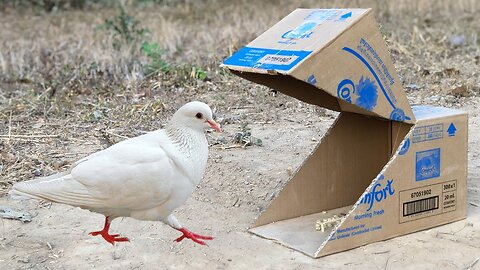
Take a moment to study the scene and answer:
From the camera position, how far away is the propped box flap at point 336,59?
3.36 meters

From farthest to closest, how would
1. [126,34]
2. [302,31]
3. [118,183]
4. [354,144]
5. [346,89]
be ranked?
[126,34]
[354,144]
[302,31]
[346,89]
[118,183]

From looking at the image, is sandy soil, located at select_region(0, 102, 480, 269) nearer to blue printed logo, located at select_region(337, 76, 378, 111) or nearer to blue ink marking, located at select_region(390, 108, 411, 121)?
blue ink marking, located at select_region(390, 108, 411, 121)

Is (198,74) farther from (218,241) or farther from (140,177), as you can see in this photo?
(140,177)

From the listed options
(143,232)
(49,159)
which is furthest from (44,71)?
(143,232)

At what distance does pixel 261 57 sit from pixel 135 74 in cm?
344

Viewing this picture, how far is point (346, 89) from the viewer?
11.4 feet

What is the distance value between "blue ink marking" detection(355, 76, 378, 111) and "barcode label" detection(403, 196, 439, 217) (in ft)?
1.86

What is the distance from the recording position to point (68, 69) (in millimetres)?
7039

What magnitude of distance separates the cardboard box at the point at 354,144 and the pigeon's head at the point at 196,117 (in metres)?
0.35

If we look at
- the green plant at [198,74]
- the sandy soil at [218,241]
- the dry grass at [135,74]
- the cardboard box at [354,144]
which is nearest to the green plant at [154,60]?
the dry grass at [135,74]

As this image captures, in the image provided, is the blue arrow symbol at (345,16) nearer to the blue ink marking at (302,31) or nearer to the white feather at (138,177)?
the blue ink marking at (302,31)

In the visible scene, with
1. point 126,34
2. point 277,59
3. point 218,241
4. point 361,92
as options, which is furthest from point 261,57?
point 126,34

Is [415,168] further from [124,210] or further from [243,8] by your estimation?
[243,8]

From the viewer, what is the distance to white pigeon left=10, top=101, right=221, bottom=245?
318cm
